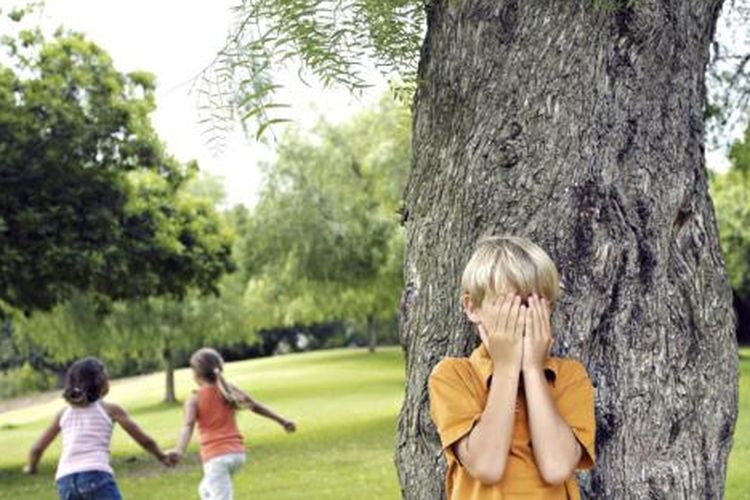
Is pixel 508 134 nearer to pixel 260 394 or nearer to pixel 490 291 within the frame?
pixel 490 291

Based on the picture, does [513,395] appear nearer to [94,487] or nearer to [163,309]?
[94,487]

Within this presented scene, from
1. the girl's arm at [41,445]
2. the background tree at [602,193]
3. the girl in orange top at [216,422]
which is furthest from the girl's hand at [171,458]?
the background tree at [602,193]

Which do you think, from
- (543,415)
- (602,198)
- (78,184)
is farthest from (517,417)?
(78,184)

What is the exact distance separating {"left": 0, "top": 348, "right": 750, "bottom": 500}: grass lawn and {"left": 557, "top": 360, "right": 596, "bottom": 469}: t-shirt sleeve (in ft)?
29.7

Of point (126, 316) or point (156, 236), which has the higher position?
point (156, 236)

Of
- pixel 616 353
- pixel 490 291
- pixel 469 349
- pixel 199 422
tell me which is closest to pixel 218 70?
pixel 490 291

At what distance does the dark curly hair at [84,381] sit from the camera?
694 cm

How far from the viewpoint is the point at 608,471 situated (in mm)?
2734

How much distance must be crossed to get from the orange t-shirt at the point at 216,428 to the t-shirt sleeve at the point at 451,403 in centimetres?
593

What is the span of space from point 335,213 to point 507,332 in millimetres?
23574

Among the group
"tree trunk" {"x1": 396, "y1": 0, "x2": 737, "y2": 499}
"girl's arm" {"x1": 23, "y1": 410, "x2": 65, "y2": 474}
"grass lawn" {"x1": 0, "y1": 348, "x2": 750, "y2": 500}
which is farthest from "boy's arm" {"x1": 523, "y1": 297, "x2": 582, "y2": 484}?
"grass lawn" {"x1": 0, "y1": 348, "x2": 750, "y2": 500}

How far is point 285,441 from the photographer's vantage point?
72.6 ft

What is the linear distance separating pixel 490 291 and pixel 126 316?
89.8 feet

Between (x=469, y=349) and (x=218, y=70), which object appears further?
(x=469, y=349)
